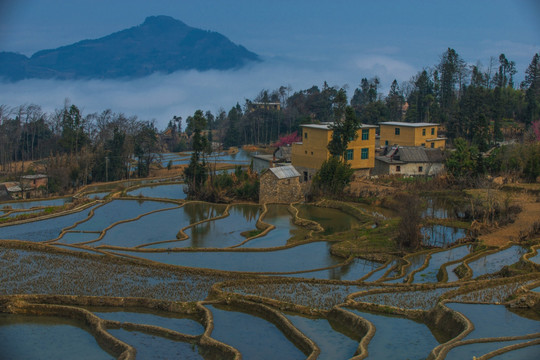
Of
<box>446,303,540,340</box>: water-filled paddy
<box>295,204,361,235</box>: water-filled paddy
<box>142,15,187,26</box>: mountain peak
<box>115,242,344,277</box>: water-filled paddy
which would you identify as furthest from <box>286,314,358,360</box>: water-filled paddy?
<box>142,15,187,26</box>: mountain peak

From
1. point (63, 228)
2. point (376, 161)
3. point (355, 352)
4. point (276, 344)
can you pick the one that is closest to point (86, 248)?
point (63, 228)

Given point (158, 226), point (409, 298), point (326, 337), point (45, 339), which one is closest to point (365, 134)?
point (158, 226)

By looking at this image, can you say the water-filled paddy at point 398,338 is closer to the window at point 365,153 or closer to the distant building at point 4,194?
the window at point 365,153

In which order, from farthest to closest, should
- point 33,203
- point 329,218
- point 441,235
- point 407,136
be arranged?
point 407,136, point 33,203, point 329,218, point 441,235

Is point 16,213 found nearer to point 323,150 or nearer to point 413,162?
point 323,150

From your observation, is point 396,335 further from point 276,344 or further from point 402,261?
point 402,261

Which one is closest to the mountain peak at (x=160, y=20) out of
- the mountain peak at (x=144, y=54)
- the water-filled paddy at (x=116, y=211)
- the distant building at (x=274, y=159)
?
the mountain peak at (x=144, y=54)
